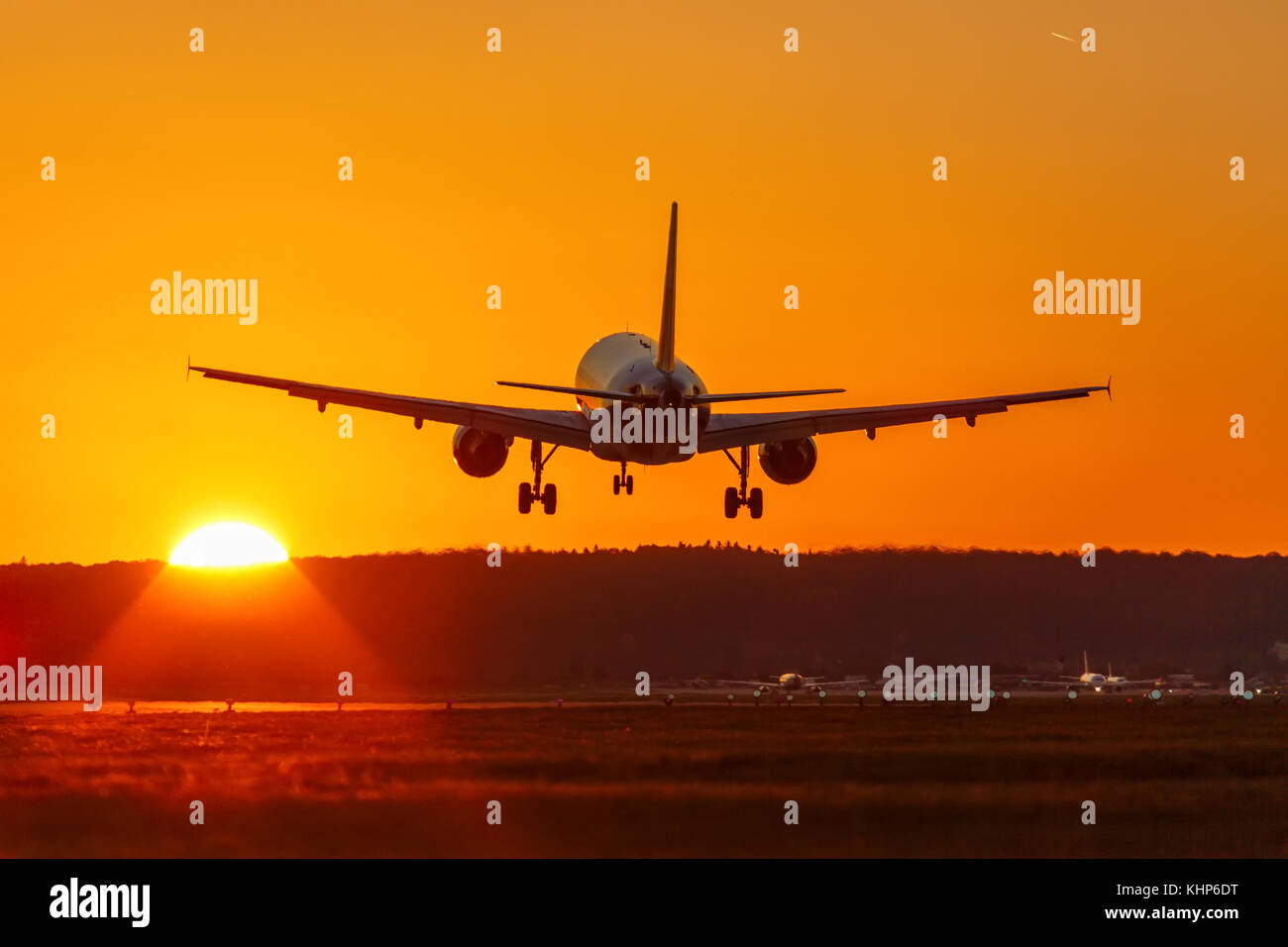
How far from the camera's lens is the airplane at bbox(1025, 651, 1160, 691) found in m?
114

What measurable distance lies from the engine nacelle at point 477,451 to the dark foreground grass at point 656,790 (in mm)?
9275

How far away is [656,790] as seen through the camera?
47.0 metres

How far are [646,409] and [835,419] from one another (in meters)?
9.03

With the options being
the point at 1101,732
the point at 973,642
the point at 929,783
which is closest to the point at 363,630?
the point at 973,642

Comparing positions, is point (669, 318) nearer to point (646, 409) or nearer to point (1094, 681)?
point (646, 409)

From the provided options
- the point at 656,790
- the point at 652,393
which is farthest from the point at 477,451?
the point at 656,790

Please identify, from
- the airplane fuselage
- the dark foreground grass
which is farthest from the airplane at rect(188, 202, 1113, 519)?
the dark foreground grass

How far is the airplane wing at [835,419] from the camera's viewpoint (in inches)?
2335

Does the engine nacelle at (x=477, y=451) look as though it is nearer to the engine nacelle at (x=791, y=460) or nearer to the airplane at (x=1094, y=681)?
the engine nacelle at (x=791, y=460)

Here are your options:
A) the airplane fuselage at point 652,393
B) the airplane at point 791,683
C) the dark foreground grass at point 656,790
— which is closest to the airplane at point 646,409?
the airplane fuselage at point 652,393

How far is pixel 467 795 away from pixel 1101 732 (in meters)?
28.0

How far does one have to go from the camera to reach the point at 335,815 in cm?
4397
